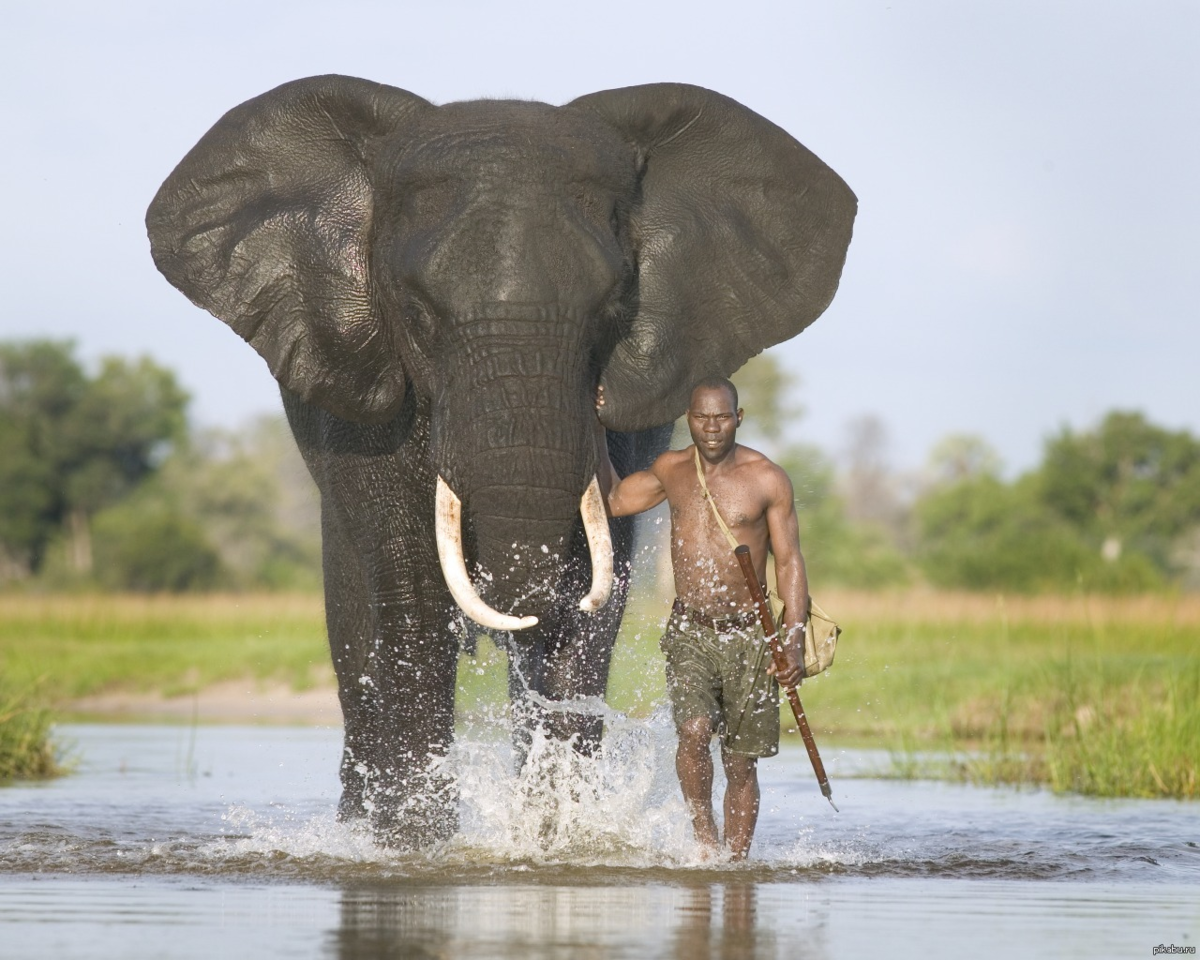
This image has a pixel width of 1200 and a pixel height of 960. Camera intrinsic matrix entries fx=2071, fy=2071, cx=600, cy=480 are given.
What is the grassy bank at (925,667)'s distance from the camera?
33.0 ft

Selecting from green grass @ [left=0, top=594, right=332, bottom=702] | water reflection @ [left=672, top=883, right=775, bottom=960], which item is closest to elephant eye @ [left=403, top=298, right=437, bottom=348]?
water reflection @ [left=672, top=883, right=775, bottom=960]

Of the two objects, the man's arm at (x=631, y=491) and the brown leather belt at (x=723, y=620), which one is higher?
the man's arm at (x=631, y=491)

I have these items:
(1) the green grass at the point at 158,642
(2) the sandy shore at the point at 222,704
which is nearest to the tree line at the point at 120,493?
(1) the green grass at the point at 158,642

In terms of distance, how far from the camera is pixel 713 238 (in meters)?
7.55

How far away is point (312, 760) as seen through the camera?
1280 centimetres

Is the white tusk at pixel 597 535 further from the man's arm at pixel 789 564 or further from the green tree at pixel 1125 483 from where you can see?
the green tree at pixel 1125 483

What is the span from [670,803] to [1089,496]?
136 ft

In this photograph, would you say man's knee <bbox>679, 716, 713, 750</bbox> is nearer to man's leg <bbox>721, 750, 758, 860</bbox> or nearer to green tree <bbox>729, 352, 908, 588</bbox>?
man's leg <bbox>721, 750, 758, 860</bbox>

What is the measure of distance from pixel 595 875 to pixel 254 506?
5055 cm

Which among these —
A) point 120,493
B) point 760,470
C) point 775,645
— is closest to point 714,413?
point 760,470

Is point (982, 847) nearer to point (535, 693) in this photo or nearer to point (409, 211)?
point (535, 693)

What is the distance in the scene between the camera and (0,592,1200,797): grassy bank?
1006cm

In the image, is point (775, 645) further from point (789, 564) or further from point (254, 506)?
point (254, 506)

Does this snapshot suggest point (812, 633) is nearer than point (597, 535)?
No
